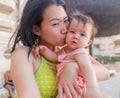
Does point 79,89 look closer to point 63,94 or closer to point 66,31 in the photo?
point 63,94

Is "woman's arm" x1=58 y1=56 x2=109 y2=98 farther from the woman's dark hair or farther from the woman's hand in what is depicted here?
the woman's dark hair

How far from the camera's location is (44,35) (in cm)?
79

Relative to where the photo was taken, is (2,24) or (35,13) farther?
(2,24)

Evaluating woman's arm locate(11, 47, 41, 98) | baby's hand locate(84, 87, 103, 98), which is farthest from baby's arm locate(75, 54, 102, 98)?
woman's arm locate(11, 47, 41, 98)

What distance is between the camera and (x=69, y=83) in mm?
750

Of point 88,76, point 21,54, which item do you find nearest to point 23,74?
point 21,54

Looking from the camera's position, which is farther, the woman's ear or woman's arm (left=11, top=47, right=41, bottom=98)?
the woman's ear

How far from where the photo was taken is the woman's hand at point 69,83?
74cm

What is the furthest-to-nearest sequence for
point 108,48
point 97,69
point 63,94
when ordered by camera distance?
point 108,48 → point 97,69 → point 63,94

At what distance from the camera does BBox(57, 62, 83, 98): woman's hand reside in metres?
0.74

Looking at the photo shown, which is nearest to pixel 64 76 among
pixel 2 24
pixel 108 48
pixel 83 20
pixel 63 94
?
pixel 63 94

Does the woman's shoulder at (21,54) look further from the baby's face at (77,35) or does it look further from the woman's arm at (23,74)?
the baby's face at (77,35)

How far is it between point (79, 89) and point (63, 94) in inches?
1.9

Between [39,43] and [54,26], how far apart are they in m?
0.08
